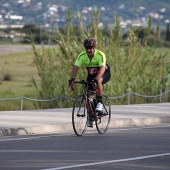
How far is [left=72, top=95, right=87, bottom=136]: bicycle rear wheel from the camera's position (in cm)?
1514

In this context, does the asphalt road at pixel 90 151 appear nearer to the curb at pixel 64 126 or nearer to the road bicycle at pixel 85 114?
the road bicycle at pixel 85 114

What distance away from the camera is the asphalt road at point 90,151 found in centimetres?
1080

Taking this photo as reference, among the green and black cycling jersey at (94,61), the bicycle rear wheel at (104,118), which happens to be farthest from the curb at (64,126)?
the green and black cycling jersey at (94,61)

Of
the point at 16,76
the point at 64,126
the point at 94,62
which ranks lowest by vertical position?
the point at 16,76

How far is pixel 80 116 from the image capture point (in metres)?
15.3

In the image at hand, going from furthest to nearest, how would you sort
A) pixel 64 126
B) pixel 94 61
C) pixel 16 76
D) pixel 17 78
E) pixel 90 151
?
pixel 16 76
pixel 17 78
pixel 64 126
pixel 94 61
pixel 90 151

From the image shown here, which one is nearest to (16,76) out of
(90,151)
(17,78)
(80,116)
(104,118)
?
(17,78)

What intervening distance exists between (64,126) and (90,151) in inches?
167

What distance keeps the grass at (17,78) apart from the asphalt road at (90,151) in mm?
9783

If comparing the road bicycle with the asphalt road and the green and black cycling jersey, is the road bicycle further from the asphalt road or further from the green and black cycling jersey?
the green and black cycling jersey

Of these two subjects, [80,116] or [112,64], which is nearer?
[80,116]

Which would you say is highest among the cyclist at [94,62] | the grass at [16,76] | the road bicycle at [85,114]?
the cyclist at [94,62]

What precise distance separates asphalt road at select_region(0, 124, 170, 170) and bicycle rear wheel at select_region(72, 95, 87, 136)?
0.52ft

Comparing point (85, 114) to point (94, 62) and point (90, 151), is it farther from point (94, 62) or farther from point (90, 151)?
point (90, 151)
